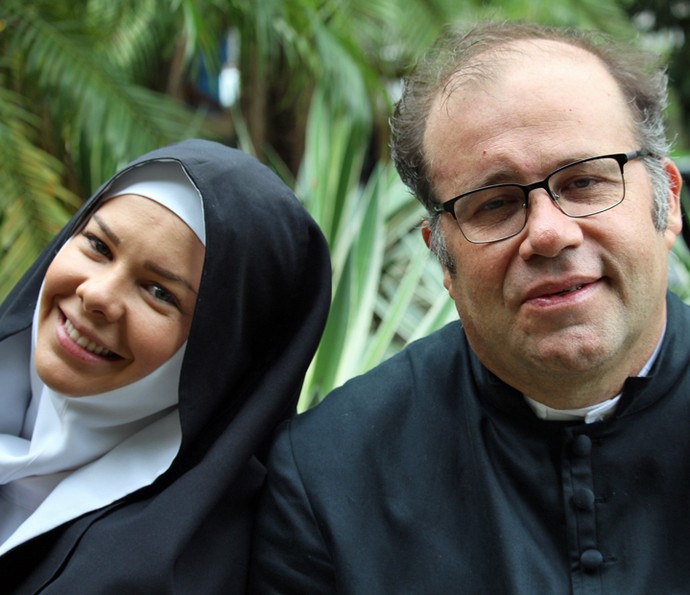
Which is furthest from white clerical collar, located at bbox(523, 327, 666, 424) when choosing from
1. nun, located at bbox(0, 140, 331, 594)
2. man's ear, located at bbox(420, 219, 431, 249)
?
nun, located at bbox(0, 140, 331, 594)

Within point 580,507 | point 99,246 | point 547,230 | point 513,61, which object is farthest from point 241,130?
point 580,507

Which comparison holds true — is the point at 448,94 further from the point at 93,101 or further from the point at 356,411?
the point at 93,101

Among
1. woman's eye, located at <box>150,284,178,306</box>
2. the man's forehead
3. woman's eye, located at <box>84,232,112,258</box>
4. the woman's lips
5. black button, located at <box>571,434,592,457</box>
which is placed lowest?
black button, located at <box>571,434,592,457</box>

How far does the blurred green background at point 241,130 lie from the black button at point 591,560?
1.37m

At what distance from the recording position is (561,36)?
1.94 meters

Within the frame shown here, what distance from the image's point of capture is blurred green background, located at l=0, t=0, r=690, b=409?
322 cm

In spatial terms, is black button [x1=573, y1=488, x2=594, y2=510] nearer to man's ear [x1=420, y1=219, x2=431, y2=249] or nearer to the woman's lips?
man's ear [x1=420, y1=219, x2=431, y2=249]

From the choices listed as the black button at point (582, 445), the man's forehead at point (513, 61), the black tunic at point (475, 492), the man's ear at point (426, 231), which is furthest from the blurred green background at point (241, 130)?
the black button at point (582, 445)

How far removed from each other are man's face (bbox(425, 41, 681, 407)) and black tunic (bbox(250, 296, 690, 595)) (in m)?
0.09

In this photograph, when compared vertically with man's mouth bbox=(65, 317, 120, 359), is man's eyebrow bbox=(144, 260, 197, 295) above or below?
above

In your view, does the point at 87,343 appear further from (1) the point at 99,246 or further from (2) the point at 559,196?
(2) the point at 559,196

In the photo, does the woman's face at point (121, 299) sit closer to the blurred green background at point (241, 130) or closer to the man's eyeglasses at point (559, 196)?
the man's eyeglasses at point (559, 196)

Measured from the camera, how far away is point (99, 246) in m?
2.01

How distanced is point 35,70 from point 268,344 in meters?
2.29
